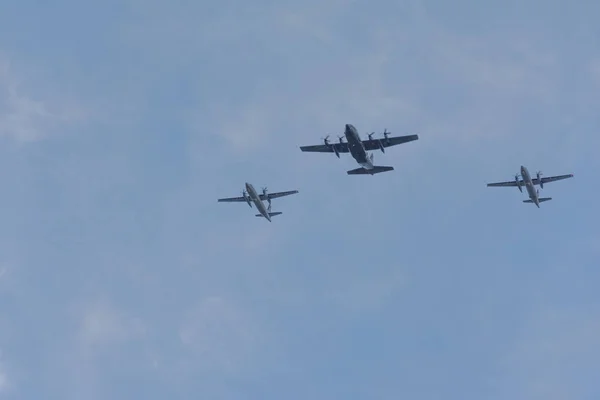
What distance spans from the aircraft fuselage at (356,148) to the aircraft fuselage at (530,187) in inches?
1225

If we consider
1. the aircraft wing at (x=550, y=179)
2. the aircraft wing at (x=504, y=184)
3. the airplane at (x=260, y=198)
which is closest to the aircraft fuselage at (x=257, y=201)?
the airplane at (x=260, y=198)

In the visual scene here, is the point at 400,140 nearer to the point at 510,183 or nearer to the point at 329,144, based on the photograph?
the point at 329,144

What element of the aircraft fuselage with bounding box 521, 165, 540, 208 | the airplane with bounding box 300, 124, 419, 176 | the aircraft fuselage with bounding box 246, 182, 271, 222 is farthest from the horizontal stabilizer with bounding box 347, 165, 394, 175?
the aircraft fuselage with bounding box 521, 165, 540, 208

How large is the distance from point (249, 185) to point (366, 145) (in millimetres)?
22852

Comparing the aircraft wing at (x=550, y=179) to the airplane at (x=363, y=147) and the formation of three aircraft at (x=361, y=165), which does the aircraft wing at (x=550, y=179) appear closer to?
the formation of three aircraft at (x=361, y=165)

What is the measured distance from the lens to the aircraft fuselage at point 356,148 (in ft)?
421

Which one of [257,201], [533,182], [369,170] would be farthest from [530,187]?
[257,201]

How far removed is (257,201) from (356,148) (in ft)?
77.2

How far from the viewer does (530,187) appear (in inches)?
5910

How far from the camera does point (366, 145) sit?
13488 cm

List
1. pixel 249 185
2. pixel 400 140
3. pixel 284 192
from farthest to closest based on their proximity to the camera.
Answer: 1. pixel 284 192
2. pixel 249 185
3. pixel 400 140

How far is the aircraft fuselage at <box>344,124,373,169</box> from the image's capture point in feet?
421

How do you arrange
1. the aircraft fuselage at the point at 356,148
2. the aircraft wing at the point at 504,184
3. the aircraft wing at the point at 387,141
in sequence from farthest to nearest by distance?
1. the aircraft wing at the point at 504,184
2. the aircraft wing at the point at 387,141
3. the aircraft fuselage at the point at 356,148

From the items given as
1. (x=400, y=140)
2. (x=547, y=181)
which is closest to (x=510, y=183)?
(x=547, y=181)
